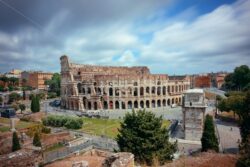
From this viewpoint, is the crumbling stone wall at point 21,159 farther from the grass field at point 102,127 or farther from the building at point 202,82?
the building at point 202,82

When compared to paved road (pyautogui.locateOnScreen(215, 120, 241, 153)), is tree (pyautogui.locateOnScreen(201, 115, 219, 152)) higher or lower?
higher

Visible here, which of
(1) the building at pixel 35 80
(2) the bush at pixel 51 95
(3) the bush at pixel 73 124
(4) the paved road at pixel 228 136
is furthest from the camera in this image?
(1) the building at pixel 35 80

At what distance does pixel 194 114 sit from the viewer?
30.5 m

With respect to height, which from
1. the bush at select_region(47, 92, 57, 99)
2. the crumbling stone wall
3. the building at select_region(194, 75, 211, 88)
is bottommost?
the crumbling stone wall

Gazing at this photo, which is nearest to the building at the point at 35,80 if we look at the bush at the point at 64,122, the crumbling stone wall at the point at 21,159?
the bush at the point at 64,122

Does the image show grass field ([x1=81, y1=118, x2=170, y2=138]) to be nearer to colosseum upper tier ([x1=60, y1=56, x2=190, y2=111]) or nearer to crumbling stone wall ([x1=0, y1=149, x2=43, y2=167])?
crumbling stone wall ([x1=0, y1=149, x2=43, y2=167])

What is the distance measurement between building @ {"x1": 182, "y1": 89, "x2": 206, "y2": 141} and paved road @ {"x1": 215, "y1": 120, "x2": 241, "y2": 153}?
11.1 feet

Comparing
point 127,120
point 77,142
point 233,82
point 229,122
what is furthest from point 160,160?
point 233,82

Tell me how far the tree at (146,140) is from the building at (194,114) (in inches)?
492

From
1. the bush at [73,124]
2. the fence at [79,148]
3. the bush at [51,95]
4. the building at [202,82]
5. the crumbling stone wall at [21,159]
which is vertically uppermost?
the building at [202,82]

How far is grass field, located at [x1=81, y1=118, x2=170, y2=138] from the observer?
114 ft

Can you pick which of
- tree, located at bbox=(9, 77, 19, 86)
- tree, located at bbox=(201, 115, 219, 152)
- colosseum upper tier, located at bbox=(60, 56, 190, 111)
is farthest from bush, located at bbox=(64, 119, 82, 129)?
tree, located at bbox=(9, 77, 19, 86)

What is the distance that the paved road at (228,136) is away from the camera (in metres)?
26.5

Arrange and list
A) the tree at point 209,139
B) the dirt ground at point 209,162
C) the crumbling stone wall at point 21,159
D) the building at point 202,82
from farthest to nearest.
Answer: the building at point 202,82 → the tree at point 209,139 → the crumbling stone wall at point 21,159 → the dirt ground at point 209,162
